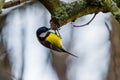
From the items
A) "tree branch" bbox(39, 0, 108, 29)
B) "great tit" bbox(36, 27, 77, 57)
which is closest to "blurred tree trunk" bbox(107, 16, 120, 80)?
"great tit" bbox(36, 27, 77, 57)

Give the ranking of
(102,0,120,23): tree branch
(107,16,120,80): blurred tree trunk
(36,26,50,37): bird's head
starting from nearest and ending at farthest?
1. (102,0,120,23): tree branch
2. (36,26,50,37): bird's head
3. (107,16,120,80): blurred tree trunk

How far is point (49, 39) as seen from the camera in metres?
1.03

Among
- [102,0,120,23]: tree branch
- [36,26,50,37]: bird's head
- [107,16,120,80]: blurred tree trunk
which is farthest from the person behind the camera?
[107,16,120,80]: blurred tree trunk

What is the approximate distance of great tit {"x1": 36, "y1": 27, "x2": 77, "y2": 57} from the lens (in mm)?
997

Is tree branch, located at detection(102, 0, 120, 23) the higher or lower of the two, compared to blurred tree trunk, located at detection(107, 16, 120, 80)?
higher

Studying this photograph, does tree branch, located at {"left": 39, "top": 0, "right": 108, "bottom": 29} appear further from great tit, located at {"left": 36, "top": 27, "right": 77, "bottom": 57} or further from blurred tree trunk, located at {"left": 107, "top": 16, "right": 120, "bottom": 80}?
blurred tree trunk, located at {"left": 107, "top": 16, "right": 120, "bottom": 80}

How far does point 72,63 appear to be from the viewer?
221 cm

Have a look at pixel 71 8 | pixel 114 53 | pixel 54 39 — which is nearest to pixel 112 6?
pixel 71 8

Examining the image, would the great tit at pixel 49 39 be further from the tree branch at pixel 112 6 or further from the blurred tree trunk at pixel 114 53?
the blurred tree trunk at pixel 114 53

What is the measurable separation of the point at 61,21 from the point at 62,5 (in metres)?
0.04

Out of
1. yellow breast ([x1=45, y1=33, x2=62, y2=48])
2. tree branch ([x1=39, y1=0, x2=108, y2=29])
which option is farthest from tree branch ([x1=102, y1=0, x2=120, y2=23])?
yellow breast ([x1=45, y1=33, x2=62, y2=48])

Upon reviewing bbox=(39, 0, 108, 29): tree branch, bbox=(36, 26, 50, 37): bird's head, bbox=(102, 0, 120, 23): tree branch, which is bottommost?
bbox=(36, 26, 50, 37): bird's head

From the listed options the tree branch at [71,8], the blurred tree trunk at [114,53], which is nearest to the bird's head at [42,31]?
the tree branch at [71,8]

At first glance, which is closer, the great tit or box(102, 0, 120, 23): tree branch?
box(102, 0, 120, 23): tree branch
